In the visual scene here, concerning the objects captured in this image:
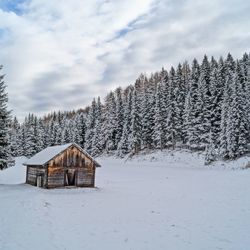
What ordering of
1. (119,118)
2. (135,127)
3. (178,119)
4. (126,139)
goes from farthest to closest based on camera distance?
1. (119,118)
2. (126,139)
3. (135,127)
4. (178,119)

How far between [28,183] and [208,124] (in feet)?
118

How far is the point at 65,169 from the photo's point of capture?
110ft

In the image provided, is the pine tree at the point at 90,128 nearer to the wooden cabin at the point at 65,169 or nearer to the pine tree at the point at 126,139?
the pine tree at the point at 126,139

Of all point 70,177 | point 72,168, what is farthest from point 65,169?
point 70,177

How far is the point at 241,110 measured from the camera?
1978 inches

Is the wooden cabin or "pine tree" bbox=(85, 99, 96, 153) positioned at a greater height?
"pine tree" bbox=(85, 99, 96, 153)

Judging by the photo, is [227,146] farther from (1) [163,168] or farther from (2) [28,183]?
(2) [28,183]

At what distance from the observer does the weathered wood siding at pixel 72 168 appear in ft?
107

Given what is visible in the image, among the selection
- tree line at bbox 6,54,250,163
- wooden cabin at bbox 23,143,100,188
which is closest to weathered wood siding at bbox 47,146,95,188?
wooden cabin at bbox 23,143,100,188

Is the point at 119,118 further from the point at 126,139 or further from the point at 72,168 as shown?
the point at 72,168

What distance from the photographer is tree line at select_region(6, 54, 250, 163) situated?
51344mm

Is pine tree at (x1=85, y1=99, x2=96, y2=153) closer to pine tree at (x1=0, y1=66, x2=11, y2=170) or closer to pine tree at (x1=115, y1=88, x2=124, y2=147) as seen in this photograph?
pine tree at (x1=115, y1=88, x2=124, y2=147)

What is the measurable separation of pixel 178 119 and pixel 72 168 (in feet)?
119

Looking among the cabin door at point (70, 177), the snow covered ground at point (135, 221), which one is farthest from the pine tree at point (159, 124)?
the snow covered ground at point (135, 221)
